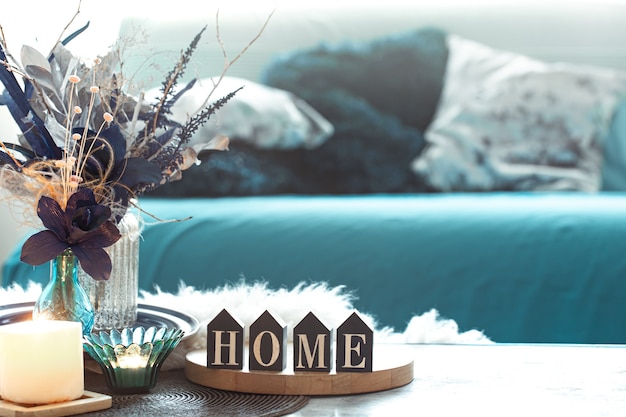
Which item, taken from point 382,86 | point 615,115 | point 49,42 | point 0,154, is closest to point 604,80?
point 615,115

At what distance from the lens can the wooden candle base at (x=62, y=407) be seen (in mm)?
743

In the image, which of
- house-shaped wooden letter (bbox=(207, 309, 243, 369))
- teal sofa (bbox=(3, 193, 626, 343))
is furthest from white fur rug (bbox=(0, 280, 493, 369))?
teal sofa (bbox=(3, 193, 626, 343))

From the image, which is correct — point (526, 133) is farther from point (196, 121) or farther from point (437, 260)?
point (196, 121)

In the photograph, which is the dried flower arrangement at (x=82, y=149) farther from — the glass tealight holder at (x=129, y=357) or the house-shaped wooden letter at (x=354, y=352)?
the house-shaped wooden letter at (x=354, y=352)

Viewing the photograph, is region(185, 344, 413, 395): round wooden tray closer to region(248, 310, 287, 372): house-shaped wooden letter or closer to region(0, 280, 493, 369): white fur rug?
region(248, 310, 287, 372): house-shaped wooden letter

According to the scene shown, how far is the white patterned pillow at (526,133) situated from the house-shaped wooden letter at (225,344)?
74.9 inches

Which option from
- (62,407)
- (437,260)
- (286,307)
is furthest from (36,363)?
(437,260)

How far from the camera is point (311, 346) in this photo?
0.87 meters

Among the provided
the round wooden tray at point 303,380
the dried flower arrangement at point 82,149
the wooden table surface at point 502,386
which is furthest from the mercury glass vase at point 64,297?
the wooden table surface at point 502,386

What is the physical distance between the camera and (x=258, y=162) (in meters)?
2.70

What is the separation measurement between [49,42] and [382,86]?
3.76ft

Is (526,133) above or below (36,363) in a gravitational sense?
above

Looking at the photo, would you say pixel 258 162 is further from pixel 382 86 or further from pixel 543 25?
pixel 543 25

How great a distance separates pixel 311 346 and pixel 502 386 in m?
0.21
